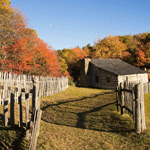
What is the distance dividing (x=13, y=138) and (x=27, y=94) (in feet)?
5.11

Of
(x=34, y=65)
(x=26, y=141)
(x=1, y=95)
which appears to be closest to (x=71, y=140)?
(x=26, y=141)

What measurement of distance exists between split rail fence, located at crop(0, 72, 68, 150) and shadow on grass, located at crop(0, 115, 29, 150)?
187 mm

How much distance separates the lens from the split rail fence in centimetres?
413

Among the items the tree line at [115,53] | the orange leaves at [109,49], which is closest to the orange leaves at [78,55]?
the tree line at [115,53]

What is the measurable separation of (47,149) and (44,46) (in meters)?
22.0

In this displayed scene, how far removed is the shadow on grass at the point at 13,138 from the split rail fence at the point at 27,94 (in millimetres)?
187

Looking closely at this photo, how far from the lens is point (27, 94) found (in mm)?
5316

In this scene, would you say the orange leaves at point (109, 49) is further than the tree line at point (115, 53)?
Yes

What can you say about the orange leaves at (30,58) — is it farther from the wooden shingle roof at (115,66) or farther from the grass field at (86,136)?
the grass field at (86,136)

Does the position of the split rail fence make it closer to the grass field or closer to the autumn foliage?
the grass field

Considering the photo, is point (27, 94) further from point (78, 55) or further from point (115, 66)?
point (78, 55)

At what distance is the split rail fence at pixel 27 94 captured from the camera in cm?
413

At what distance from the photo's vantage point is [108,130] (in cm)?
626

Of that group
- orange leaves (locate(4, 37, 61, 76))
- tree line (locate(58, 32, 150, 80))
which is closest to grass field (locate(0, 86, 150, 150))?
orange leaves (locate(4, 37, 61, 76))
